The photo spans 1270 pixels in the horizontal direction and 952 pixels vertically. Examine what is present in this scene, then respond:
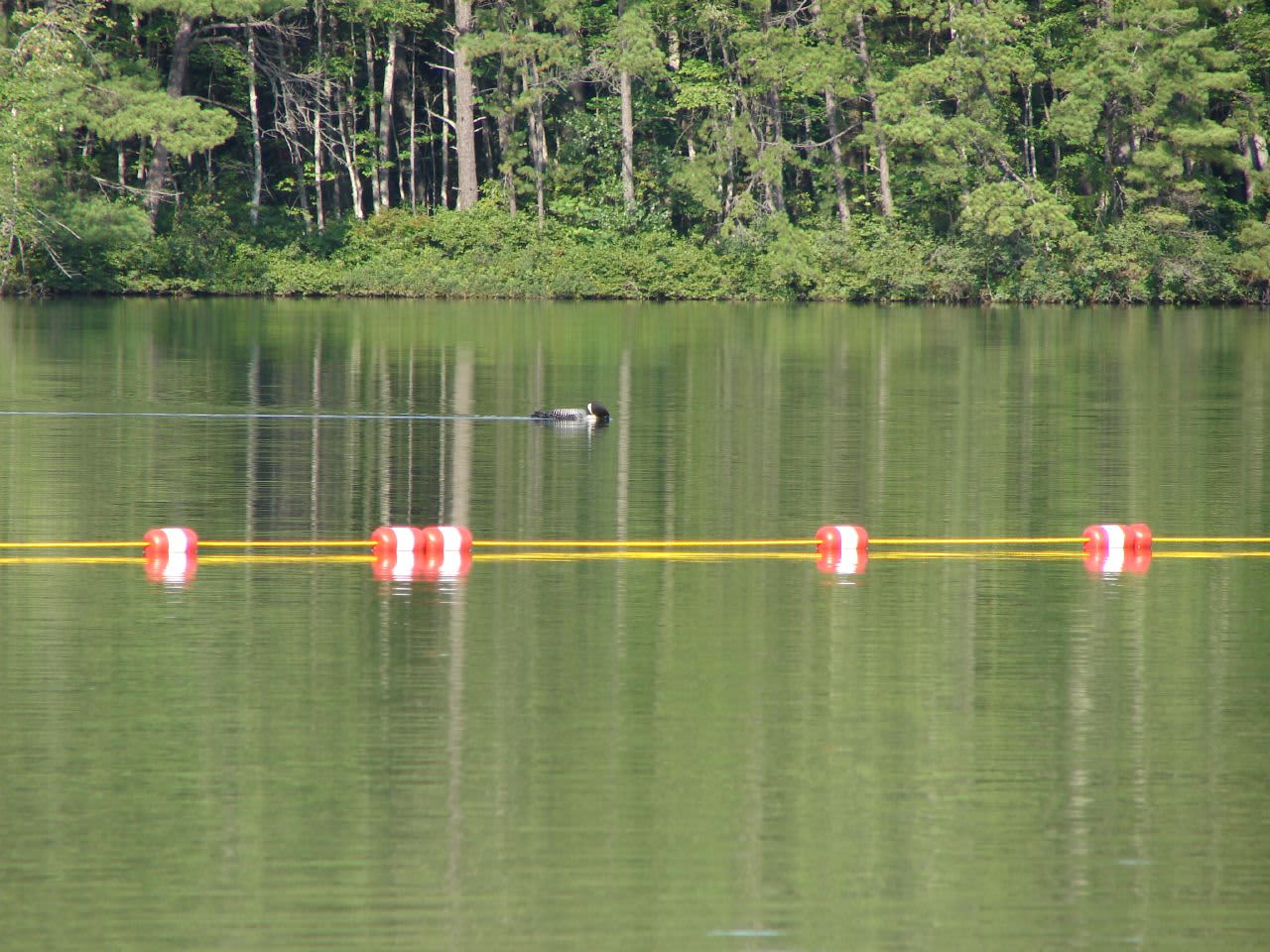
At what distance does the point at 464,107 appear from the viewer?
66250 mm

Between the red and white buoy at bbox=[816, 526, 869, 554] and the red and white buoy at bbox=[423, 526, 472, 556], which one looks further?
the red and white buoy at bbox=[816, 526, 869, 554]

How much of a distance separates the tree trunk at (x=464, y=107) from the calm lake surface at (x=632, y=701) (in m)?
45.0

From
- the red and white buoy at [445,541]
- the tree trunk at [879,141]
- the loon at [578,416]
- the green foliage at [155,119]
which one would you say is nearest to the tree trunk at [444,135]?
the green foliage at [155,119]

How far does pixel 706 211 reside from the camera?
6762 centimetres

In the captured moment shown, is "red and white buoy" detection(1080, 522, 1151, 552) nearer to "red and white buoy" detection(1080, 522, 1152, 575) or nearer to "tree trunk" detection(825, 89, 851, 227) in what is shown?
"red and white buoy" detection(1080, 522, 1152, 575)

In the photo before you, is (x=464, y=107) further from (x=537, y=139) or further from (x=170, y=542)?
(x=170, y=542)

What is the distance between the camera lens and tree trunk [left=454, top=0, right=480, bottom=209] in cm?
6544

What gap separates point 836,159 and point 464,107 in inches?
459

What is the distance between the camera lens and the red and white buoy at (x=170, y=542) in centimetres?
1355

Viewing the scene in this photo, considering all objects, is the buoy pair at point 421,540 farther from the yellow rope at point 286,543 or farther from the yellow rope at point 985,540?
the yellow rope at point 985,540

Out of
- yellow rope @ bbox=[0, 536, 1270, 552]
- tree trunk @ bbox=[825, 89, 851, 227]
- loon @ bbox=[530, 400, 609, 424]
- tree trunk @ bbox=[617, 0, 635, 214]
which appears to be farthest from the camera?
tree trunk @ bbox=[617, 0, 635, 214]

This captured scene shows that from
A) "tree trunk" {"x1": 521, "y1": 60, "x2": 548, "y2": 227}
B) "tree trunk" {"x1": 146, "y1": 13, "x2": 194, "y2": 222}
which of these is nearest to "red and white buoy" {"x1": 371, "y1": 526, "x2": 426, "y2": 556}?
"tree trunk" {"x1": 146, "y1": 13, "x2": 194, "y2": 222}

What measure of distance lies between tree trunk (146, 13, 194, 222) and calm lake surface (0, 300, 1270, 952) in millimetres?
41569

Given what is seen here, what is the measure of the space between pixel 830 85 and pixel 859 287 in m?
6.57
